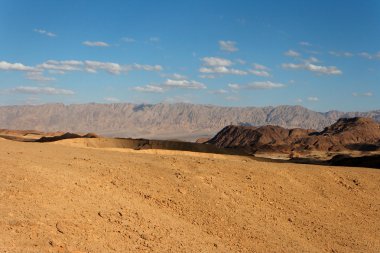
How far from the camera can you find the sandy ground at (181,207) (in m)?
9.22

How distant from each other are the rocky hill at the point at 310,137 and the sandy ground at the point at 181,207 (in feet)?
212

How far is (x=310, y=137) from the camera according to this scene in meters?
92.2

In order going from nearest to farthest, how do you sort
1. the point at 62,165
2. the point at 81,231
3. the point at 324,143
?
the point at 81,231 → the point at 62,165 → the point at 324,143

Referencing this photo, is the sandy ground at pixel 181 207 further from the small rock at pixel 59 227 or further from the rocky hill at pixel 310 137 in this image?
the rocky hill at pixel 310 137

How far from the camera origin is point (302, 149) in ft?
262

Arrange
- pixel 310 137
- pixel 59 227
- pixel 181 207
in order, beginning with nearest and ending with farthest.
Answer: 1. pixel 59 227
2. pixel 181 207
3. pixel 310 137

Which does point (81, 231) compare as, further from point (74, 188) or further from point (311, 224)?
point (311, 224)

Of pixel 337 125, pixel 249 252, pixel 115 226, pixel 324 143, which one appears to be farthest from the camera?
pixel 337 125

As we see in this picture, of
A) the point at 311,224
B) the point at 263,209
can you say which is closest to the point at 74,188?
the point at 263,209

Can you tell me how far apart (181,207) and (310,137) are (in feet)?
275

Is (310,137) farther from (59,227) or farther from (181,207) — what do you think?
(59,227)

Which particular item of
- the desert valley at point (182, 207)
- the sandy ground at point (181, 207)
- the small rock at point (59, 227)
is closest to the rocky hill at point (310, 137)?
the desert valley at point (182, 207)

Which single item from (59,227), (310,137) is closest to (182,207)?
(59,227)

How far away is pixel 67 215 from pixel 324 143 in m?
81.8
